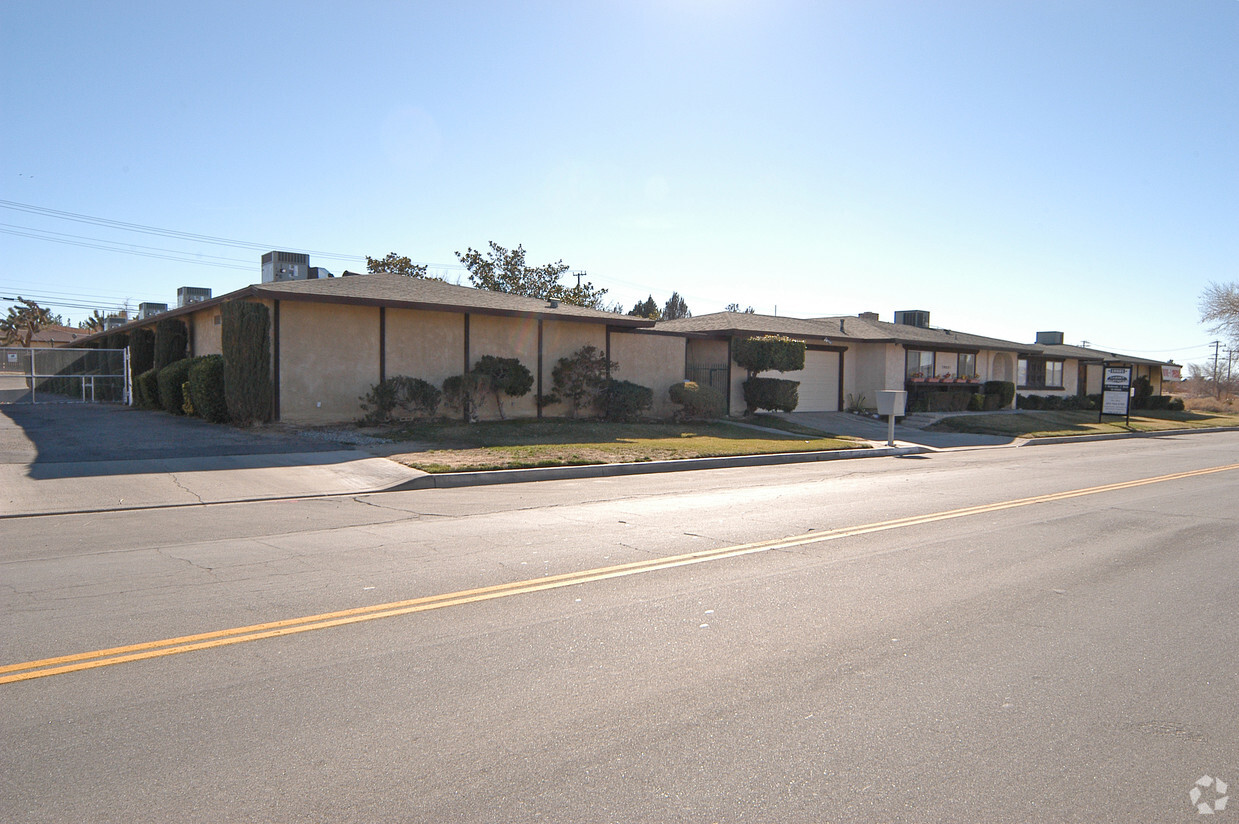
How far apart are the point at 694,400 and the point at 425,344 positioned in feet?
27.3

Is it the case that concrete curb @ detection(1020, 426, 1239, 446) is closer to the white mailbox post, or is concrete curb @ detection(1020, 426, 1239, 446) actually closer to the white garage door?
the white mailbox post

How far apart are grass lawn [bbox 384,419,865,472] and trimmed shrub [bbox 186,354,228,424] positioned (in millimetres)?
4130

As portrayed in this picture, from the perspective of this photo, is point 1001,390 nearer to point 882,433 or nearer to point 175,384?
point 882,433

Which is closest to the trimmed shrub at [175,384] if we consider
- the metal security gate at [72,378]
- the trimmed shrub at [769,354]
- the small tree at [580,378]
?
the metal security gate at [72,378]

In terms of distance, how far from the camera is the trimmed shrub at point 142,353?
2748 cm

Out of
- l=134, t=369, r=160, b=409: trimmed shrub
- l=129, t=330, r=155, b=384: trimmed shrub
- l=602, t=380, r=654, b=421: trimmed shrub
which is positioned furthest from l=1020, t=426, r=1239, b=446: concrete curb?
l=129, t=330, r=155, b=384: trimmed shrub

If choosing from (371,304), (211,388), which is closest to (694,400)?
(371,304)

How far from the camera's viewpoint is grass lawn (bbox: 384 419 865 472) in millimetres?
15445

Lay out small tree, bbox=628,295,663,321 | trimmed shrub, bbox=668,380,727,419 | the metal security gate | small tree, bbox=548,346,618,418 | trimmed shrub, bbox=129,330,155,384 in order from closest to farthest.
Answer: small tree, bbox=548,346,618,418, trimmed shrub, bbox=668,380,727,419, trimmed shrub, bbox=129,330,155,384, the metal security gate, small tree, bbox=628,295,663,321

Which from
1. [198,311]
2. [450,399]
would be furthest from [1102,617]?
[198,311]

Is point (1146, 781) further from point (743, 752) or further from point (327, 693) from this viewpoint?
point (327, 693)

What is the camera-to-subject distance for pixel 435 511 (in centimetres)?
1073

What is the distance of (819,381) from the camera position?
3200 cm

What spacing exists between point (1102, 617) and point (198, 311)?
23492 mm
